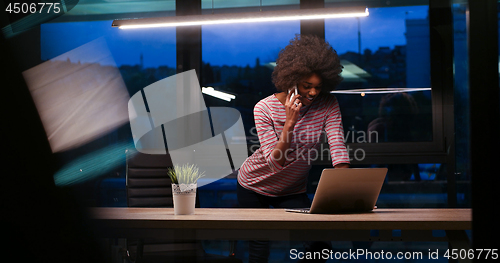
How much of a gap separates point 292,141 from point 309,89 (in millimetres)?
317

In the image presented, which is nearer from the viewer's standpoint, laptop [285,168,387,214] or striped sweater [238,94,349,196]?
laptop [285,168,387,214]

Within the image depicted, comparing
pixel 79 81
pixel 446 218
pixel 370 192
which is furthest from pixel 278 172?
pixel 79 81

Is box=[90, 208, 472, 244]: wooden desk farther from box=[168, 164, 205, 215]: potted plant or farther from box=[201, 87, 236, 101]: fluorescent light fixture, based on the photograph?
box=[201, 87, 236, 101]: fluorescent light fixture

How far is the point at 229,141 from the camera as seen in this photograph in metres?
3.73

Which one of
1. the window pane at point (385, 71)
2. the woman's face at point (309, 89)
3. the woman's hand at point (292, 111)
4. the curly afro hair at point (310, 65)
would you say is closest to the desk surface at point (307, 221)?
the woman's hand at point (292, 111)

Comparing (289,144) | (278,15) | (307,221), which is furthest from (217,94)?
(307,221)

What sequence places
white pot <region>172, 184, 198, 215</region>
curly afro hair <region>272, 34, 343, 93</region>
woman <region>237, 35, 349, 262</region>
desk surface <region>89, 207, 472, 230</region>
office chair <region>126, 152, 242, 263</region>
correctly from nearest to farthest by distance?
desk surface <region>89, 207, 472, 230</region>, white pot <region>172, 184, 198, 215</region>, woman <region>237, 35, 349, 262</region>, office chair <region>126, 152, 242, 263</region>, curly afro hair <region>272, 34, 343, 93</region>

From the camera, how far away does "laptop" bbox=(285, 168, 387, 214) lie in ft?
5.17

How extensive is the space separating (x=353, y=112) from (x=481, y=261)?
10.6ft

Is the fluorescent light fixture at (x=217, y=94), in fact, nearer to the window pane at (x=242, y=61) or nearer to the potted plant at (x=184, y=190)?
the window pane at (x=242, y=61)

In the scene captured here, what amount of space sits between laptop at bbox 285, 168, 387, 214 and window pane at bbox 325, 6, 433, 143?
1929 mm

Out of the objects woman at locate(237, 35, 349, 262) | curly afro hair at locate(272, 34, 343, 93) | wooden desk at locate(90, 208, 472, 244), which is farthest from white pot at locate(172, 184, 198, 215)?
curly afro hair at locate(272, 34, 343, 93)

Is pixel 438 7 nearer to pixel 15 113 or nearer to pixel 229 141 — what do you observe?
pixel 229 141

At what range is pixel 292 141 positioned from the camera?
2.28 meters
